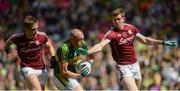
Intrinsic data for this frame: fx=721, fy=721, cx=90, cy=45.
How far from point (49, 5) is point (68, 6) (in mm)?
640

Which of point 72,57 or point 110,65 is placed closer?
point 72,57

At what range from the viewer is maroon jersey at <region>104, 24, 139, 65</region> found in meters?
14.2

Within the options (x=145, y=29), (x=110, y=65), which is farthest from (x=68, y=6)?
(x=110, y=65)

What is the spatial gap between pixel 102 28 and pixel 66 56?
9.05m

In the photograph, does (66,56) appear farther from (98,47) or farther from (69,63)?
(98,47)

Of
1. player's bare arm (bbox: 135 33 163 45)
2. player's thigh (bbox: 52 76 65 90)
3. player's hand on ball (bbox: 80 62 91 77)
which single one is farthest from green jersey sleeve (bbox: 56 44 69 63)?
player's bare arm (bbox: 135 33 163 45)

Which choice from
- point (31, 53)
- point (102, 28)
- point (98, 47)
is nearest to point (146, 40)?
point (98, 47)

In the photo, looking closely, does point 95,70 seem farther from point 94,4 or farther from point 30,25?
point 30,25

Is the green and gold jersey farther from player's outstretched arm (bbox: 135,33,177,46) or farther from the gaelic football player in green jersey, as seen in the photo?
player's outstretched arm (bbox: 135,33,177,46)

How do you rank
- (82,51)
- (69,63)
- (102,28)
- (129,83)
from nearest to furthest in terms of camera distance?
(82,51), (69,63), (129,83), (102,28)

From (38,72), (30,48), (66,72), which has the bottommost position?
(38,72)

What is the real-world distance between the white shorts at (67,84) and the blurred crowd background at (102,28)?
4.59 meters

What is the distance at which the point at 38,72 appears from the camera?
1427 cm

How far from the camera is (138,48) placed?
1998 cm
